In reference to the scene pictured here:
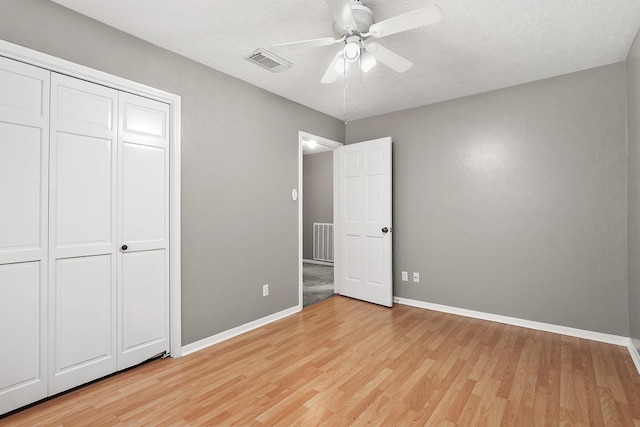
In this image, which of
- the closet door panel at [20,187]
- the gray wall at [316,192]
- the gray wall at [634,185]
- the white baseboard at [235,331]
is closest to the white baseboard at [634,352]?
Result: the gray wall at [634,185]

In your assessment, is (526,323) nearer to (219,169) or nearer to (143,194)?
(219,169)

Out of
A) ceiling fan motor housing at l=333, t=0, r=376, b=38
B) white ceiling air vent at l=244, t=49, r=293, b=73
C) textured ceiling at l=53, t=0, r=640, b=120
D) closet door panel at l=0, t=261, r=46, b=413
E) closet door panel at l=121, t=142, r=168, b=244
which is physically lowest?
closet door panel at l=0, t=261, r=46, b=413

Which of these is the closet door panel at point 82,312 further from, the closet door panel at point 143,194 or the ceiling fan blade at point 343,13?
the ceiling fan blade at point 343,13

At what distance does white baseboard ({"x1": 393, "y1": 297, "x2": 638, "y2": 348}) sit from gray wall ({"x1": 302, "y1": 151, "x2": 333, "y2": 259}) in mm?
3230

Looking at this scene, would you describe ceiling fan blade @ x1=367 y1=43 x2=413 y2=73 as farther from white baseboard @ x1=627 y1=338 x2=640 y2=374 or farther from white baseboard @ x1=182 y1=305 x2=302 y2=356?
white baseboard @ x1=627 y1=338 x2=640 y2=374

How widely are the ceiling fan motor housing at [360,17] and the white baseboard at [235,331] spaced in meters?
2.68

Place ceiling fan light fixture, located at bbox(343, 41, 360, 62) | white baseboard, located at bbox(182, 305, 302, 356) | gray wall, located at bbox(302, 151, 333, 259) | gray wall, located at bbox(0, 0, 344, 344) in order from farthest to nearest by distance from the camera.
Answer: gray wall, located at bbox(302, 151, 333, 259) → white baseboard, located at bbox(182, 305, 302, 356) → gray wall, located at bbox(0, 0, 344, 344) → ceiling fan light fixture, located at bbox(343, 41, 360, 62)

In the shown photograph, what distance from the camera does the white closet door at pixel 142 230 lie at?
7.60ft

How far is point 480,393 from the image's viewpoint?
6.79ft

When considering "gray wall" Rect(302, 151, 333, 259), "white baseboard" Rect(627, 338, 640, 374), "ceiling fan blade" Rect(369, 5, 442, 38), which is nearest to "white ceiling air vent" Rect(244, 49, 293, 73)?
"ceiling fan blade" Rect(369, 5, 442, 38)

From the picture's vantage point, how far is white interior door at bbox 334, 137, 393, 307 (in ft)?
12.9

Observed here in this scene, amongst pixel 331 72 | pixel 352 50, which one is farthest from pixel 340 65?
pixel 352 50

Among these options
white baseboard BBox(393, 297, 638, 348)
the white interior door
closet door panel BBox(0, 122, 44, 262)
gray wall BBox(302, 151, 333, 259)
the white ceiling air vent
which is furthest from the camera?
gray wall BBox(302, 151, 333, 259)

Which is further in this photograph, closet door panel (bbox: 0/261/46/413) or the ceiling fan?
closet door panel (bbox: 0/261/46/413)
